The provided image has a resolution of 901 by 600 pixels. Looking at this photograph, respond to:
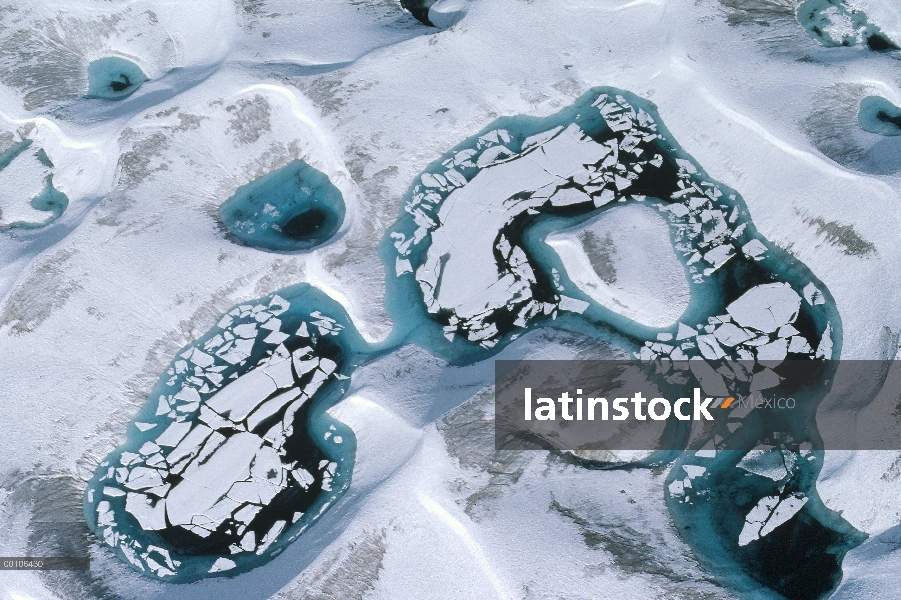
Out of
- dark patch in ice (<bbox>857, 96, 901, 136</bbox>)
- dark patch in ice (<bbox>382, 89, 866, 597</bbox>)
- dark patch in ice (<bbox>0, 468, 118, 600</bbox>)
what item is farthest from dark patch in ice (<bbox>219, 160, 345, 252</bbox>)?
dark patch in ice (<bbox>857, 96, 901, 136</bbox>)

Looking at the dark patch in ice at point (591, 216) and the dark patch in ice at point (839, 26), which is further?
the dark patch in ice at point (839, 26)

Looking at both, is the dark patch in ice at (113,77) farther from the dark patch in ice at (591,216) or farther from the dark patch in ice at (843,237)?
the dark patch in ice at (843,237)

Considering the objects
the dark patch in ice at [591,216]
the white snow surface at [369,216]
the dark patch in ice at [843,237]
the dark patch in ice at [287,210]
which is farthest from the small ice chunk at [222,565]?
the dark patch in ice at [843,237]

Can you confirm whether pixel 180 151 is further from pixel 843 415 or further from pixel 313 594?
pixel 843 415

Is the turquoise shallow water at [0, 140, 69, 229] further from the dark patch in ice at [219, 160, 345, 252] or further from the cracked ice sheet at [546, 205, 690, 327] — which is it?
the cracked ice sheet at [546, 205, 690, 327]

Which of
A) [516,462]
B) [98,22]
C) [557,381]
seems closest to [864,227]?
[557,381]

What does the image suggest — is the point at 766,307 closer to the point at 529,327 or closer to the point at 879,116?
the point at 529,327
